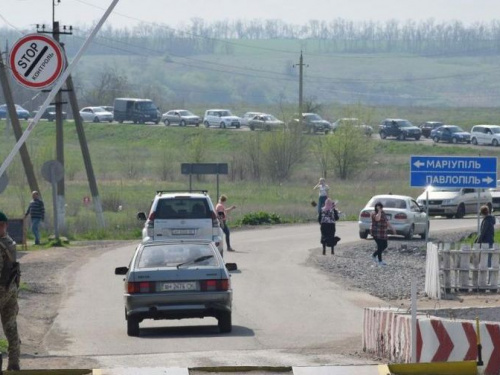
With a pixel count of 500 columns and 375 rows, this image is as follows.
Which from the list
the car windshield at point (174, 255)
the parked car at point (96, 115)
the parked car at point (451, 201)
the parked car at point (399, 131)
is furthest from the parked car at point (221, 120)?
the car windshield at point (174, 255)

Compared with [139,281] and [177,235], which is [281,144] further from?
[139,281]

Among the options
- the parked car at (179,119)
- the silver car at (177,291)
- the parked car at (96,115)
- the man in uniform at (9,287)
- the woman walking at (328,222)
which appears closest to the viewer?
the man in uniform at (9,287)

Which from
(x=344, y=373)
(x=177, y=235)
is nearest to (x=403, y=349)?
(x=344, y=373)

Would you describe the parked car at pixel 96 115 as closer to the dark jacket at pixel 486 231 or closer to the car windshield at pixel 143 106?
the car windshield at pixel 143 106

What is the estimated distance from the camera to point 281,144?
73.9 meters

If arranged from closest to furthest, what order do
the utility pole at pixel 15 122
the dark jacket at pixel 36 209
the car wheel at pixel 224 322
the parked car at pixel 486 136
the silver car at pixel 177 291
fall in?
the silver car at pixel 177 291, the car wheel at pixel 224 322, the dark jacket at pixel 36 209, the utility pole at pixel 15 122, the parked car at pixel 486 136

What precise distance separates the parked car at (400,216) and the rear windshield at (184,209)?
12.3 meters

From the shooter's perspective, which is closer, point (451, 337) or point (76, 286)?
point (451, 337)

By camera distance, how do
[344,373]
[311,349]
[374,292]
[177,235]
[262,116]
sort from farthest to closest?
[262,116], [177,235], [374,292], [311,349], [344,373]

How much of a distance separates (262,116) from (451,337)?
8178 centimetres

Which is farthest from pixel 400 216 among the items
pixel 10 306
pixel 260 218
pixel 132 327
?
pixel 10 306

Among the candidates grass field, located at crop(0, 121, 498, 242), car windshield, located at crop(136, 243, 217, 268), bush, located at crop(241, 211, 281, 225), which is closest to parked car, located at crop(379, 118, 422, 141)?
grass field, located at crop(0, 121, 498, 242)

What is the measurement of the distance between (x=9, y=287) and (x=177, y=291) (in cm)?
446

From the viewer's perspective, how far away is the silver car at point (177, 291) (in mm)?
17047
